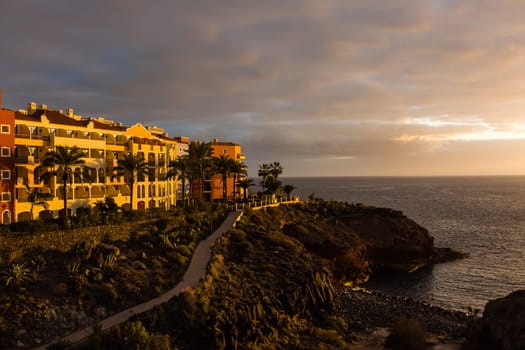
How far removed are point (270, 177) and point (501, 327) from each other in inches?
2534

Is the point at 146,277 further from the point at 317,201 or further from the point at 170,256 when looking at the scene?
the point at 317,201

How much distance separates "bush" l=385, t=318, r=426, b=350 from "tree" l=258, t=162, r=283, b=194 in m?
55.9

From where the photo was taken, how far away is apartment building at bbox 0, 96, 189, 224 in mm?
47709

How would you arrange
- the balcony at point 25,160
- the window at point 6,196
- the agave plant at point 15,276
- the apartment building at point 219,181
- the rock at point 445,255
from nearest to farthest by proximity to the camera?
the agave plant at point 15,276 → the window at point 6,196 → the balcony at point 25,160 → the rock at point 445,255 → the apartment building at point 219,181

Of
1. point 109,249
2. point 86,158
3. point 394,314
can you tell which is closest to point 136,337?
point 109,249

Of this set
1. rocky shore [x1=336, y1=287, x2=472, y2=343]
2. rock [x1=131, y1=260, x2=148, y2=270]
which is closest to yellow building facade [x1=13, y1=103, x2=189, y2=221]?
rock [x1=131, y1=260, x2=148, y2=270]

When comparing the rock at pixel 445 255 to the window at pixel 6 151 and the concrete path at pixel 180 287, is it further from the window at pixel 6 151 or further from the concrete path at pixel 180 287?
the window at pixel 6 151

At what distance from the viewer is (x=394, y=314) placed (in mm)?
40938

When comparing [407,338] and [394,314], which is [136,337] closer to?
[407,338]

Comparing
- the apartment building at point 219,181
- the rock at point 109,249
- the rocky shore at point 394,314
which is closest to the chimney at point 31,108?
the rock at point 109,249

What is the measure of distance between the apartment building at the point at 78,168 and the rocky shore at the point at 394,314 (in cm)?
3730

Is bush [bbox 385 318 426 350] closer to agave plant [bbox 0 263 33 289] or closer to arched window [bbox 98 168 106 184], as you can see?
agave plant [bbox 0 263 33 289]

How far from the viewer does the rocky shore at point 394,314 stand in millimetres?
36656

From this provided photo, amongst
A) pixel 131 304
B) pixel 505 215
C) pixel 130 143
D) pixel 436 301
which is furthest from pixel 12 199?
pixel 505 215
